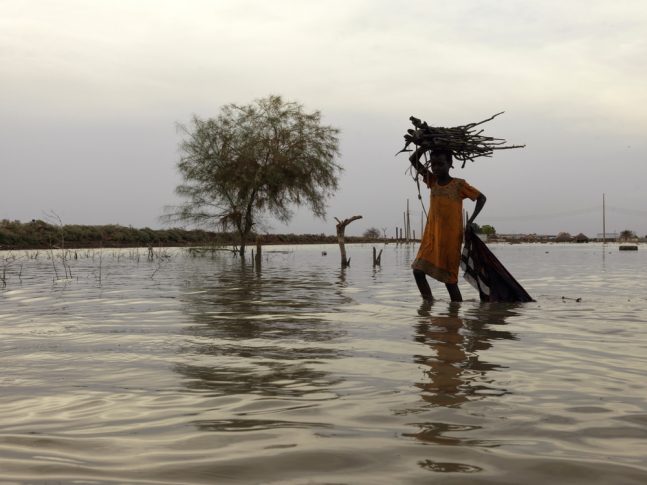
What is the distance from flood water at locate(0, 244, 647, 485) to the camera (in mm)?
2396

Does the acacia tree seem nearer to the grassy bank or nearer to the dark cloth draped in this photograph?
the grassy bank

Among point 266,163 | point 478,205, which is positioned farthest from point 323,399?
point 266,163

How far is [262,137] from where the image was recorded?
3017 cm

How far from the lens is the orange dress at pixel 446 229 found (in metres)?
8.56

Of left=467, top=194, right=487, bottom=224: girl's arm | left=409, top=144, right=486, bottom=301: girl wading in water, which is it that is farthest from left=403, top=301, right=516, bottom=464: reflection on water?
left=467, top=194, right=487, bottom=224: girl's arm

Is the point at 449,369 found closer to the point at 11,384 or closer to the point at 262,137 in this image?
the point at 11,384

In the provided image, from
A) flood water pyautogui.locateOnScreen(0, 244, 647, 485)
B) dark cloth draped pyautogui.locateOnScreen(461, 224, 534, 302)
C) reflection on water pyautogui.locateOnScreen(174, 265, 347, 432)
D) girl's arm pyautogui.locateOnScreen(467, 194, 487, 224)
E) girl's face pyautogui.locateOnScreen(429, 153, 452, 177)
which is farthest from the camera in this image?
dark cloth draped pyautogui.locateOnScreen(461, 224, 534, 302)

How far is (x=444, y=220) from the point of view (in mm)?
8562

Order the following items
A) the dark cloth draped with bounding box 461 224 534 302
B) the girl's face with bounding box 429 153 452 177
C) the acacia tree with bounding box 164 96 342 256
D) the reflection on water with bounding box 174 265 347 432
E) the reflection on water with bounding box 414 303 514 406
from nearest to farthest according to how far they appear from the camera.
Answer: the reflection on water with bounding box 174 265 347 432 < the reflection on water with bounding box 414 303 514 406 < the girl's face with bounding box 429 153 452 177 < the dark cloth draped with bounding box 461 224 534 302 < the acacia tree with bounding box 164 96 342 256

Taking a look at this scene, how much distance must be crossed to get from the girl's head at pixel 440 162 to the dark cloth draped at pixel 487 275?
38.7 inches

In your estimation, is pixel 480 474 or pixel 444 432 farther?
pixel 444 432

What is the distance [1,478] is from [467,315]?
6.01 metres

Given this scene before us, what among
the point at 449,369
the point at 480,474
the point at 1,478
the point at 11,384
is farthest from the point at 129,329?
the point at 480,474

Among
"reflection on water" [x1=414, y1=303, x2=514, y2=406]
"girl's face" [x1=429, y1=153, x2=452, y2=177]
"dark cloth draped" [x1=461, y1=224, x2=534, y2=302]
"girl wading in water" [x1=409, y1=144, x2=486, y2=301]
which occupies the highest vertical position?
"girl's face" [x1=429, y1=153, x2=452, y2=177]
